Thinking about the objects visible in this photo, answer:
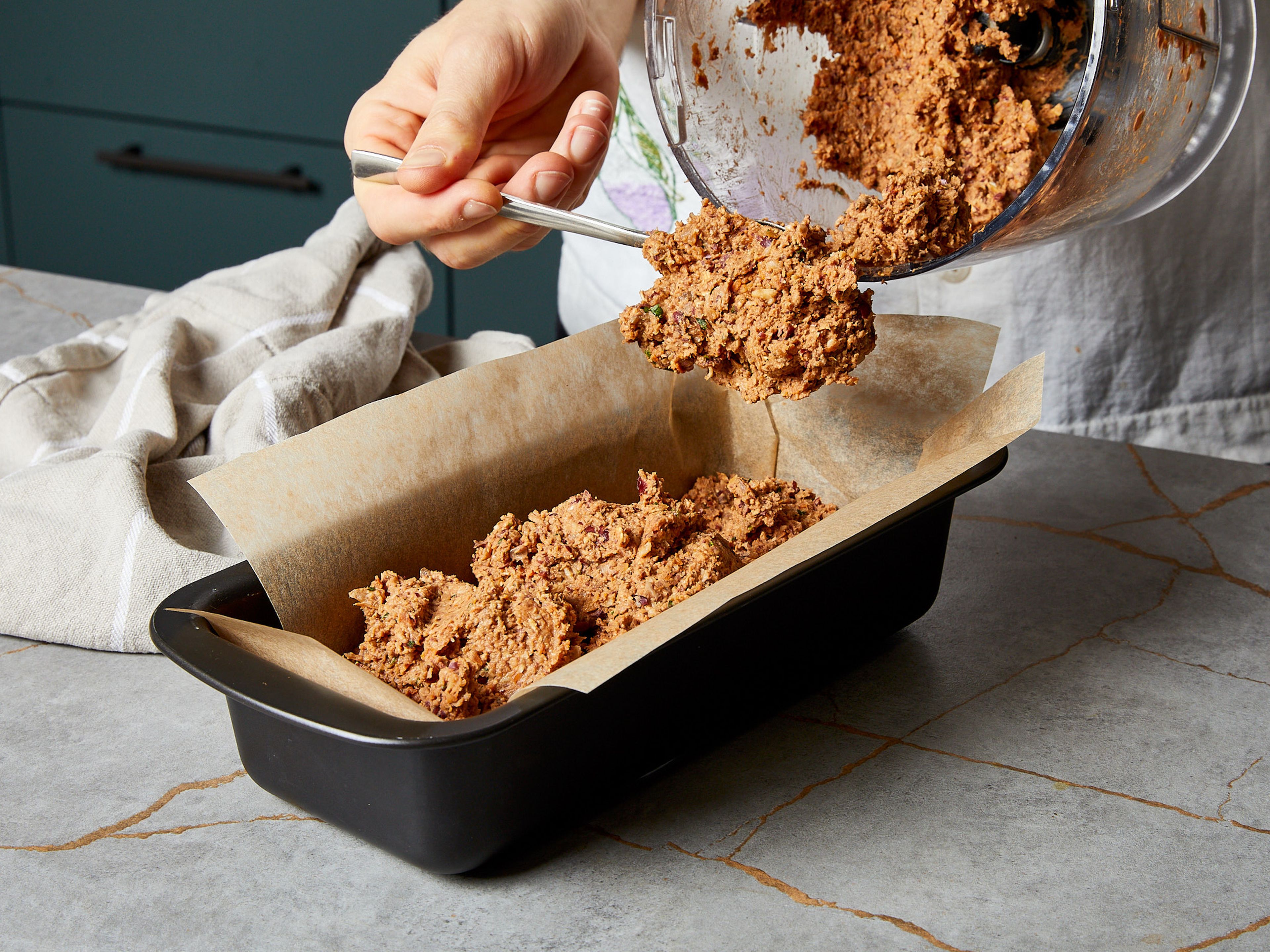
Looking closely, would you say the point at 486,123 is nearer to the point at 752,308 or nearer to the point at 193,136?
the point at 752,308

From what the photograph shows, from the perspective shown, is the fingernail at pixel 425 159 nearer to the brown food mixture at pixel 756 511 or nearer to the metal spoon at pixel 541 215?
the metal spoon at pixel 541 215

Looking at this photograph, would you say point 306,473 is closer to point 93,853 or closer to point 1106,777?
point 93,853

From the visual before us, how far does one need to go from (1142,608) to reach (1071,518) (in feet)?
0.49

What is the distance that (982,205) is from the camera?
0.83 metres

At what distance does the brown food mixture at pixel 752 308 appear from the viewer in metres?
0.75

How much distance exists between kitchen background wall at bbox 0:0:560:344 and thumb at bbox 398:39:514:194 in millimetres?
1206

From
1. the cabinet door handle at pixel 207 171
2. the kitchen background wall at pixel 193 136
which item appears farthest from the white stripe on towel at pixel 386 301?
the cabinet door handle at pixel 207 171

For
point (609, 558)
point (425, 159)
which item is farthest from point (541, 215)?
point (609, 558)

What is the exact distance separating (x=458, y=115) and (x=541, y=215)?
0.46ft

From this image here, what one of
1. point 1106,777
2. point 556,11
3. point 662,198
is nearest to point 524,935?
point 1106,777

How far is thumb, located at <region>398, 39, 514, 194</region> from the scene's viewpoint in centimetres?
86

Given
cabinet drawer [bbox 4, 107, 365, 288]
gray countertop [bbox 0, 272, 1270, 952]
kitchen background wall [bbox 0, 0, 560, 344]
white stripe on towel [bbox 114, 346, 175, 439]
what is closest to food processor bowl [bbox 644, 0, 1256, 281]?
gray countertop [bbox 0, 272, 1270, 952]

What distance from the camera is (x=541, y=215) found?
0.82 metres

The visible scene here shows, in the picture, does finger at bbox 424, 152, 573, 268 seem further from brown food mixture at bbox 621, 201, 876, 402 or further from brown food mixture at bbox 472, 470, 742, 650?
brown food mixture at bbox 472, 470, 742, 650
